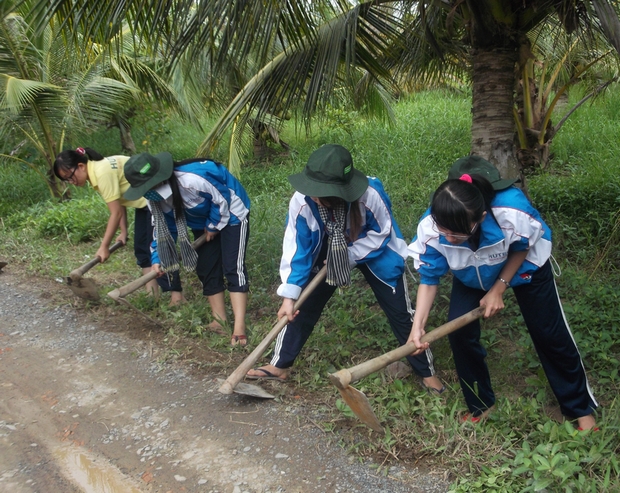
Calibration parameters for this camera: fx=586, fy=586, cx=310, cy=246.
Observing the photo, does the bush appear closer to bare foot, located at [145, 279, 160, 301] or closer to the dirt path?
bare foot, located at [145, 279, 160, 301]

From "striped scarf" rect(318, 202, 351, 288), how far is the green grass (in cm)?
68

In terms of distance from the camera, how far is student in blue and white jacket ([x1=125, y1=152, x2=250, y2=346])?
379 centimetres

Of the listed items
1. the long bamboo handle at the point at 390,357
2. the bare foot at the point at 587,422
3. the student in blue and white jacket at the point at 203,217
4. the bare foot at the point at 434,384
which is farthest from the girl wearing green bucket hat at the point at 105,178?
the bare foot at the point at 587,422

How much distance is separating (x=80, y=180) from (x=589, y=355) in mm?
3770

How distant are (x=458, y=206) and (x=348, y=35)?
2381 mm

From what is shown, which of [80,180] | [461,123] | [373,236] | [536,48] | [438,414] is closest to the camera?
[438,414]

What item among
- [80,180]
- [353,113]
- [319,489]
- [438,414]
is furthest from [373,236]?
[353,113]

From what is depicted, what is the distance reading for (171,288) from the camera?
473 cm

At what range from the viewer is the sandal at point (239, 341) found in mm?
4051

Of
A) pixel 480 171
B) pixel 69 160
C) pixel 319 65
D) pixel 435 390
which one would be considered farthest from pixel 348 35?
pixel 435 390

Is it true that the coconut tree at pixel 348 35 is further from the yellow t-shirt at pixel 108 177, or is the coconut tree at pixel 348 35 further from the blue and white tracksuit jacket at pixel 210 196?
the yellow t-shirt at pixel 108 177

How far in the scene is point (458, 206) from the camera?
239cm

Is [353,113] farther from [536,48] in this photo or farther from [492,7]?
[492,7]

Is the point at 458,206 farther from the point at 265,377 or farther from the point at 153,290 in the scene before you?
the point at 153,290
